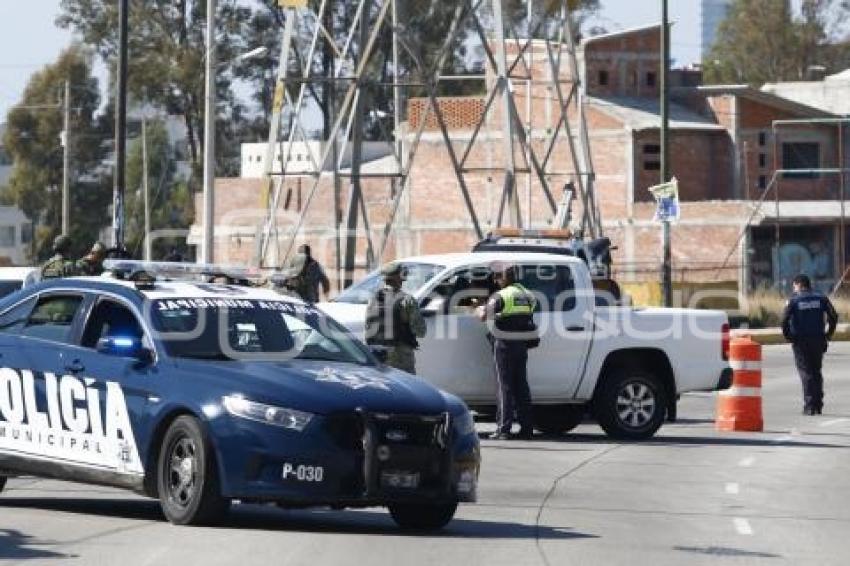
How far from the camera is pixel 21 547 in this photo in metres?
12.0

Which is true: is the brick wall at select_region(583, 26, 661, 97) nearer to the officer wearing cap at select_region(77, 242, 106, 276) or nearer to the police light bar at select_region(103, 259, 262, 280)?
the officer wearing cap at select_region(77, 242, 106, 276)

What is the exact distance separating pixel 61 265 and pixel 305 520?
7663 millimetres

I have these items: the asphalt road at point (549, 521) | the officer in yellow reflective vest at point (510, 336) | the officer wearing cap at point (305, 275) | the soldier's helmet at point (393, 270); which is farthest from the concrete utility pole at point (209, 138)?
the asphalt road at point (549, 521)

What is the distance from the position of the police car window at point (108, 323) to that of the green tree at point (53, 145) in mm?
78537

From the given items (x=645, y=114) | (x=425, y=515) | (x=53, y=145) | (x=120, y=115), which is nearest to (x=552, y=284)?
(x=425, y=515)

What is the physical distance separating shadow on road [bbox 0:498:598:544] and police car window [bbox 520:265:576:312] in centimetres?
691

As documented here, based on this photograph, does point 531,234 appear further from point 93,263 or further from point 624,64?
point 624,64

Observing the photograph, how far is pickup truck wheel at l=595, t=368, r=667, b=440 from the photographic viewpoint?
21.7 metres

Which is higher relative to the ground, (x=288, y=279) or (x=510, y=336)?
(x=288, y=279)

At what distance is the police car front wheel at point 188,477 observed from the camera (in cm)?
1265

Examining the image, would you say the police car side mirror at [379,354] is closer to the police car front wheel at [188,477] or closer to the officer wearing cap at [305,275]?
the police car front wheel at [188,477]

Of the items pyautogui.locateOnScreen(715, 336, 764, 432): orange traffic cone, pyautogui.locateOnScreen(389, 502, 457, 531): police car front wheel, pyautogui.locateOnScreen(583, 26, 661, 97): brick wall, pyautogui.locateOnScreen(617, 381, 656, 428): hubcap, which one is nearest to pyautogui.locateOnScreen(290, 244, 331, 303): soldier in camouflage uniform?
pyautogui.locateOnScreen(715, 336, 764, 432): orange traffic cone

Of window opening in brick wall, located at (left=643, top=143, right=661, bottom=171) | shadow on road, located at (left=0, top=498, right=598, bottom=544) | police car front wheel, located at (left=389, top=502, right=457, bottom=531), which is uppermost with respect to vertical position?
window opening in brick wall, located at (left=643, top=143, right=661, bottom=171)

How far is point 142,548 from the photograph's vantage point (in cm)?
1195
